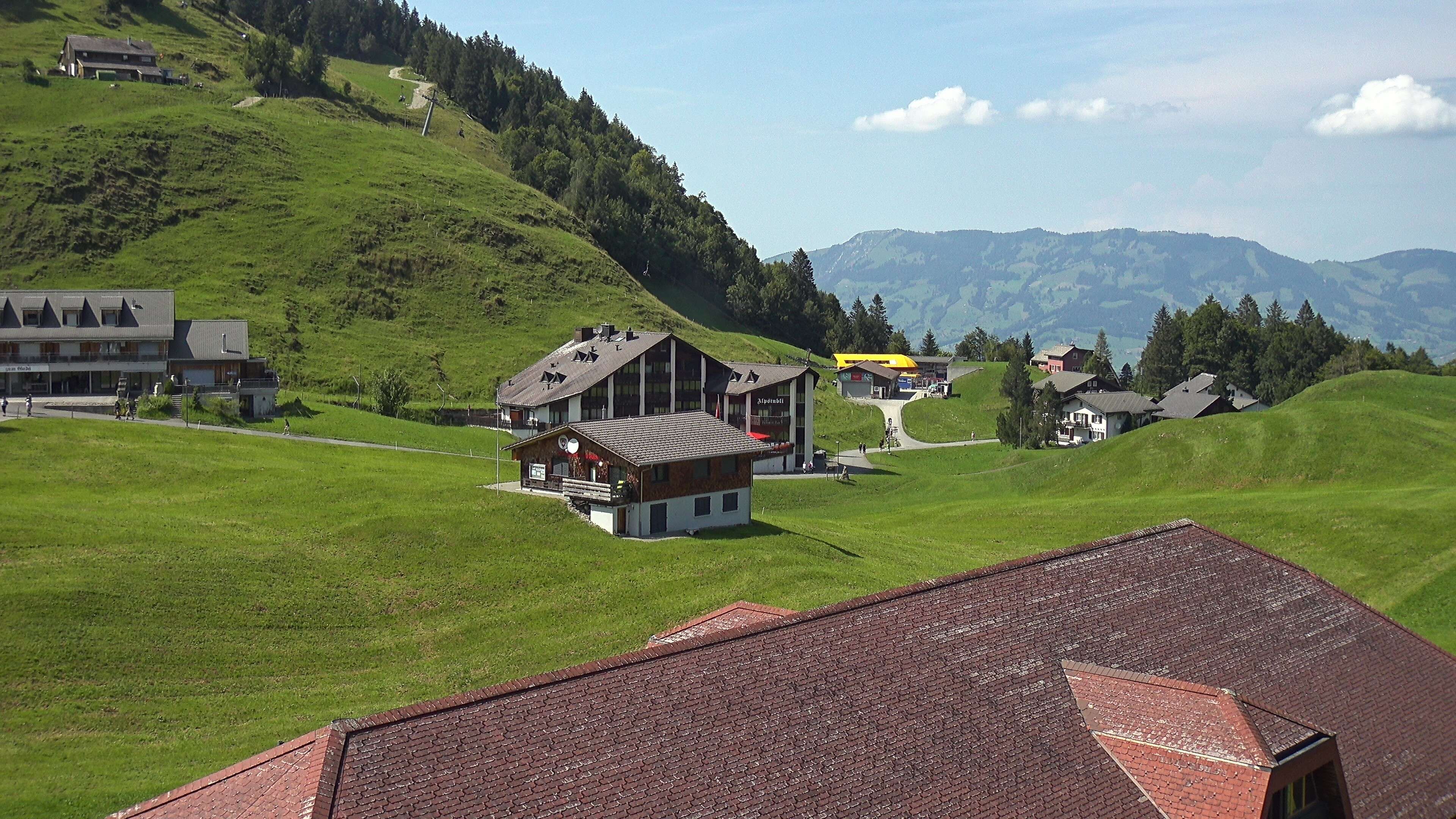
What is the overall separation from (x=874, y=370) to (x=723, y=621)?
155 m

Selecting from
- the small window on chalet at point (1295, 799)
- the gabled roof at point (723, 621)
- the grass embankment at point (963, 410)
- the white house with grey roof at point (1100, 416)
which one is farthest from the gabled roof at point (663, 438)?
the white house with grey roof at point (1100, 416)

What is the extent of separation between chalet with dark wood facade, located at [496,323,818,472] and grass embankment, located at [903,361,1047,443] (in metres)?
36.5

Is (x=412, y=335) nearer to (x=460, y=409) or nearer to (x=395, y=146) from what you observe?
(x=460, y=409)

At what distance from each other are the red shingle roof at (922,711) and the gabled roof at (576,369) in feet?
247

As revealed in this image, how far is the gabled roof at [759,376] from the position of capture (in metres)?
102

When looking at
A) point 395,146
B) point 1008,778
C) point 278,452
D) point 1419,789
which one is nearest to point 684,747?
point 1008,778

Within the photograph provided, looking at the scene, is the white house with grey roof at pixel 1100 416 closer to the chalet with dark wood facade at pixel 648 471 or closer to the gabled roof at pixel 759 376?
the gabled roof at pixel 759 376

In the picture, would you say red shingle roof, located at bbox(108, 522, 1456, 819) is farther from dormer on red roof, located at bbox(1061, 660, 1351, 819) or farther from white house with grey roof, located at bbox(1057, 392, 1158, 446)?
white house with grey roof, located at bbox(1057, 392, 1158, 446)

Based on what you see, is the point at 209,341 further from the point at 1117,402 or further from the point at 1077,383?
the point at 1077,383

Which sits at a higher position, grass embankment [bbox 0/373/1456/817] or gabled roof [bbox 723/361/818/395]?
gabled roof [bbox 723/361/818/395]

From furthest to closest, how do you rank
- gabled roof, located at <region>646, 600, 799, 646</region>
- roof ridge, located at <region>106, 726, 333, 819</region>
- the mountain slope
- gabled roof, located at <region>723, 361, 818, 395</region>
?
1. the mountain slope
2. gabled roof, located at <region>723, 361, 818, 395</region>
3. gabled roof, located at <region>646, 600, 799, 646</region>
4. roof ridge, located at <region>106, 726, 333, 819</region>

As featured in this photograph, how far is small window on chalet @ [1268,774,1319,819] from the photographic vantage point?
1828cm

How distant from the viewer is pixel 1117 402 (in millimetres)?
141500

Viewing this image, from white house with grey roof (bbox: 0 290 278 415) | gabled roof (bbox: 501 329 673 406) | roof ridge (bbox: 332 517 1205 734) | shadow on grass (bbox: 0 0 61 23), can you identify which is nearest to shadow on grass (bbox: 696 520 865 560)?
roof ridge (bbox: 332 517 1205 734)
